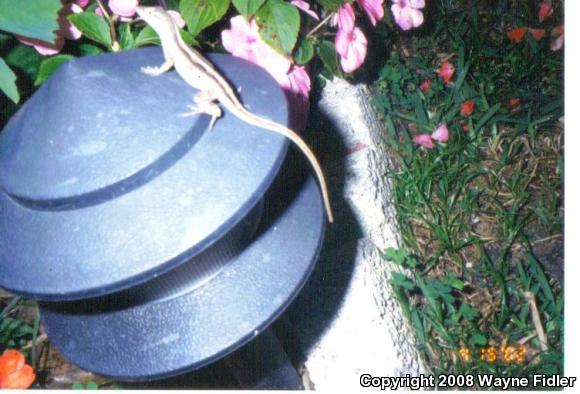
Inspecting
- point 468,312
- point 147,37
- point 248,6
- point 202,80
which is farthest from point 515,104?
point 202,80

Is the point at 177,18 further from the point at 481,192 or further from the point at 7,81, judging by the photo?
the point at 481,192

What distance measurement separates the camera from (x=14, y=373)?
5.98 ft

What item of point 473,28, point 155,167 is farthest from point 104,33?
point 473,28

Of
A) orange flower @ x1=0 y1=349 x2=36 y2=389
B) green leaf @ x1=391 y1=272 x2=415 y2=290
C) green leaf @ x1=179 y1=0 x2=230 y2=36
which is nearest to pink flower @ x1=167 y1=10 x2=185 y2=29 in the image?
green leaf @ x1=179 y1=0 x2=230 y2=36

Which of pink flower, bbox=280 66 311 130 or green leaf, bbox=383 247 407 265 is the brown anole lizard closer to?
pink flower, bbox=280 66 311 130

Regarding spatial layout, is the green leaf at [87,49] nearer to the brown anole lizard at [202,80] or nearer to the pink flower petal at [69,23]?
the pink flower petal at [69,23]

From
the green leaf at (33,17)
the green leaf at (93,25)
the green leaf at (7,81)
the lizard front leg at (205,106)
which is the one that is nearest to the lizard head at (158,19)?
the green leaf at (93,25)

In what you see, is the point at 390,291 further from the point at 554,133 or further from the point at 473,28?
the point at 473,28

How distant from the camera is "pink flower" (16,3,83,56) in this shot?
175 cm

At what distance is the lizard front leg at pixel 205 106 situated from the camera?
104 centimetres

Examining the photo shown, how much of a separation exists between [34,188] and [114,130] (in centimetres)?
20

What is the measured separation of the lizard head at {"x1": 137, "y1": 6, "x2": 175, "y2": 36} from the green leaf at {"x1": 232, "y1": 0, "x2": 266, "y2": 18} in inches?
10.2

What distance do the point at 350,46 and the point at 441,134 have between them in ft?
6.10

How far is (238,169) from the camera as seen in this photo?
1.01 m
